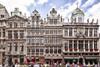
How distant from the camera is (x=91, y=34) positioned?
5328 cm

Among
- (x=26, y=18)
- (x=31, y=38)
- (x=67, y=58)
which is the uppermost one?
(x=26, y=18)

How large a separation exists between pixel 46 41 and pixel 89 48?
280 inches

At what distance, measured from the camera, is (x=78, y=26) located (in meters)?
53.8

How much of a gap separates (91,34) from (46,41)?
293 inches

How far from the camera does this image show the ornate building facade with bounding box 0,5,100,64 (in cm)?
5303

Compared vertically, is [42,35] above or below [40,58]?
above

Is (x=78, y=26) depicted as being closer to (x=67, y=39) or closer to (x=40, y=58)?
(x=67, y=39)

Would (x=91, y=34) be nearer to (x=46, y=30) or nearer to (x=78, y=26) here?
(x=78, y=26)

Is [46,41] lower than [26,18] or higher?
lower

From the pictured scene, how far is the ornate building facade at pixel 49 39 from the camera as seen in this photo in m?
53.0

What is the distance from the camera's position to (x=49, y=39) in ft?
175

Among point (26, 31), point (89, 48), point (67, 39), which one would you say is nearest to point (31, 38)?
point (26, 31)

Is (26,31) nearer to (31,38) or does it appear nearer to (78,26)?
(31,38)

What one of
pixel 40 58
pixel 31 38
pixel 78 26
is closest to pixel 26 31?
pixel 31 38
